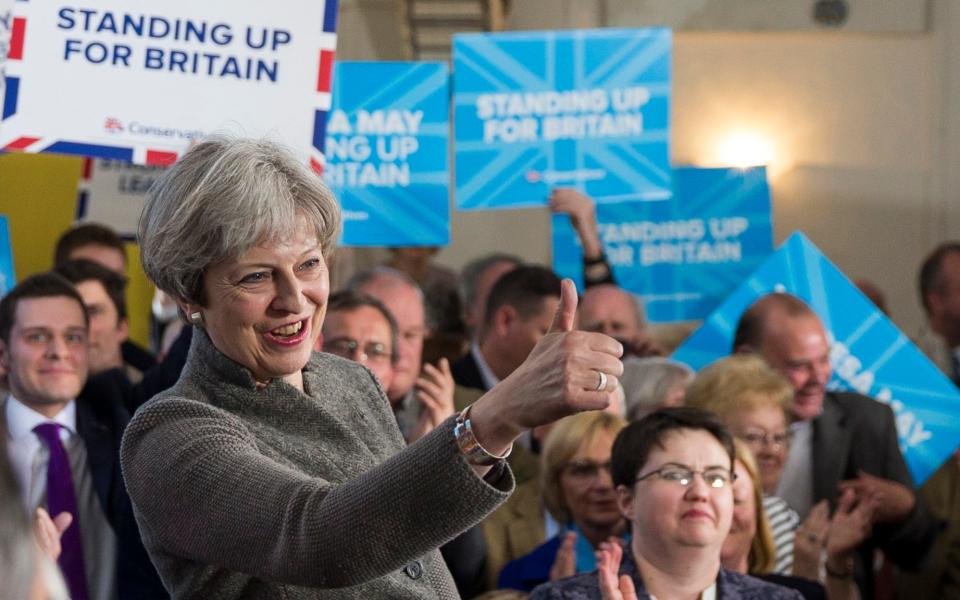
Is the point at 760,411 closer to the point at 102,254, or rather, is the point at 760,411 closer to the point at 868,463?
the point at 868,463

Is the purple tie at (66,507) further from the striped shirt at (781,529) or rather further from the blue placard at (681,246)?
the blue placard at (681,246)

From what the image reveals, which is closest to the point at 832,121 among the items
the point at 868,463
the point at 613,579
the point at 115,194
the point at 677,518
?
the point at 115,194

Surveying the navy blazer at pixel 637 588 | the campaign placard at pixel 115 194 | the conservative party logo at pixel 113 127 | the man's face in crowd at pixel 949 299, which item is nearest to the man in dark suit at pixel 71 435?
the conservative party logo at pixel 113 127

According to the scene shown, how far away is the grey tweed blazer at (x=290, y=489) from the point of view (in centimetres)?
149

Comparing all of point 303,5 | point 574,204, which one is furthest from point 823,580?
point 303,5

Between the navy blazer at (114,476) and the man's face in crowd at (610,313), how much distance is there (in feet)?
6.16

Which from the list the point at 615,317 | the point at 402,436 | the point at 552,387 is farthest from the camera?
the point at 615,317

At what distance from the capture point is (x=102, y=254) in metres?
5.30

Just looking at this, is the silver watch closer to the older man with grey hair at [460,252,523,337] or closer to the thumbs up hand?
the thumbs up hand

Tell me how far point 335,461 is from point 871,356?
3.51 metres

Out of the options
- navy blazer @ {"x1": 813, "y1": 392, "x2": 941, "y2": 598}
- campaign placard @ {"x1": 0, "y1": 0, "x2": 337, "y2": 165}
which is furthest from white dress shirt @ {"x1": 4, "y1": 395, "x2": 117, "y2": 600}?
navy blazer @ {"x1": 813, "y1": 392, "x2": 941, "y2": 598}

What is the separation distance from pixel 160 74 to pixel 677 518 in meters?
1.75

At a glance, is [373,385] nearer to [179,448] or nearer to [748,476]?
[179,448]

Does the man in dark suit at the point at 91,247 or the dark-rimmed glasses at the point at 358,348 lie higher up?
the man in dark suit at the point at 91,247
